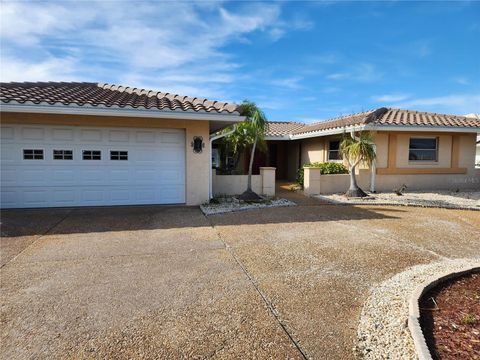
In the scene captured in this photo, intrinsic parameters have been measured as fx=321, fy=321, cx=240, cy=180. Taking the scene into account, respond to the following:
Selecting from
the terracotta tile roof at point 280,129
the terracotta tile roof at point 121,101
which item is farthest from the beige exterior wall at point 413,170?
the terracotta tile roof at point 121,101

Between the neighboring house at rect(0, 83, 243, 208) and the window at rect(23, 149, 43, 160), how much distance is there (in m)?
0.03

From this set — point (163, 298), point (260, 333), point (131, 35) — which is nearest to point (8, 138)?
point (131, 35)

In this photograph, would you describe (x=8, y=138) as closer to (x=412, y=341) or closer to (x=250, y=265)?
(x=250, y=265)

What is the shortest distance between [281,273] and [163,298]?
69.6 inches

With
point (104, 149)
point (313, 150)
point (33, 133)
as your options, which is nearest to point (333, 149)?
point (313, 150)

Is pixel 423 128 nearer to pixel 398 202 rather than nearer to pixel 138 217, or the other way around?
pixel 398 202

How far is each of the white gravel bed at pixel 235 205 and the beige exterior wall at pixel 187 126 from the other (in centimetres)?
68

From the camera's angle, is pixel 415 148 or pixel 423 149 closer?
pixel 415 148

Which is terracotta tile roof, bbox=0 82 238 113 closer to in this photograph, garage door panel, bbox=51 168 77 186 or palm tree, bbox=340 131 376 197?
garage door panel, bbox=51 168 77 186

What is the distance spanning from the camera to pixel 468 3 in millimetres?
9008

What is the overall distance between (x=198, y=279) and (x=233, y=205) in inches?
245

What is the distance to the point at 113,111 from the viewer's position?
30.5 ft

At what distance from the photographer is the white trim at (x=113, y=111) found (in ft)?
28.8

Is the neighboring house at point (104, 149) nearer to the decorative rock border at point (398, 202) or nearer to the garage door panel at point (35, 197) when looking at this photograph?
Result: the garage door panel at point (35, 197)
